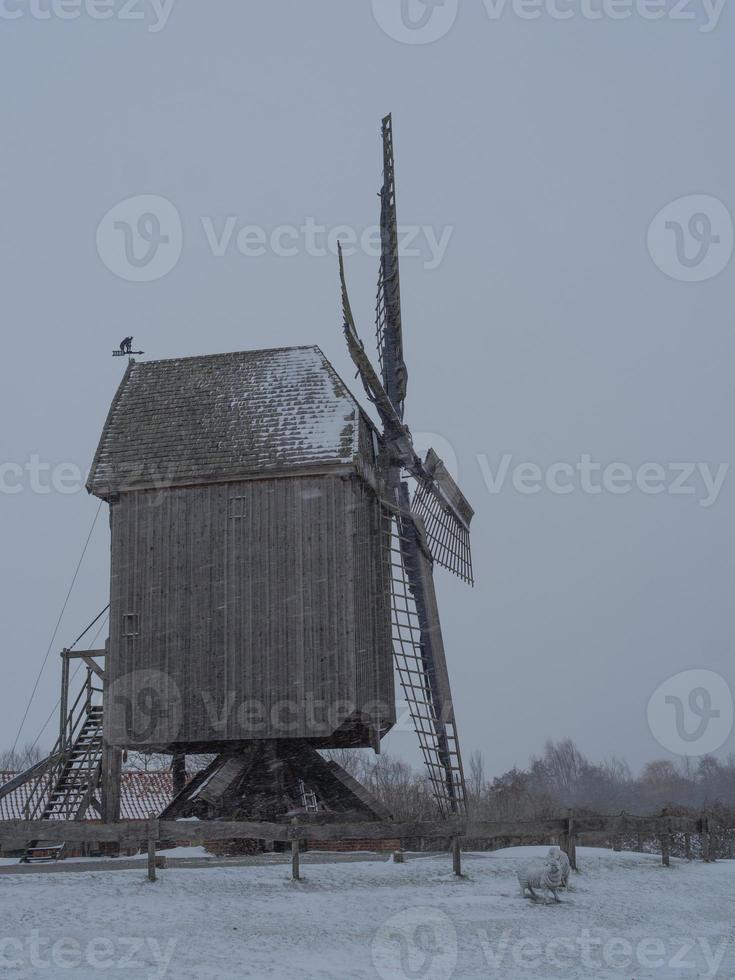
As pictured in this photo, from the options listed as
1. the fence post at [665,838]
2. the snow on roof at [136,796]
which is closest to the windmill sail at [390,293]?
the fence post at [665,838]

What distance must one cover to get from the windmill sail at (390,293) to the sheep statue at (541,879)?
10.1 m

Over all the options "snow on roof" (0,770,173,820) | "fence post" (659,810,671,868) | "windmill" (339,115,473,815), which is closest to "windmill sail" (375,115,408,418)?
"windmill" (339,115,473,815)

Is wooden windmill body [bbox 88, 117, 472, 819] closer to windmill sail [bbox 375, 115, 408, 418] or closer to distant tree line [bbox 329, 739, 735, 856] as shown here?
windmill sail [bbox 375, 115, 408, 418]

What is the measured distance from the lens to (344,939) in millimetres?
11570

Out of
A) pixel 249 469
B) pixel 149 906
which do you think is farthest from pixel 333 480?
pixel 149 906

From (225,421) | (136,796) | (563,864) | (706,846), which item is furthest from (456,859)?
(136,796)

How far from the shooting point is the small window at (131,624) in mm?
18656

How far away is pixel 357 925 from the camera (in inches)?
479

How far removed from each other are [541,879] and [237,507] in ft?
25.8

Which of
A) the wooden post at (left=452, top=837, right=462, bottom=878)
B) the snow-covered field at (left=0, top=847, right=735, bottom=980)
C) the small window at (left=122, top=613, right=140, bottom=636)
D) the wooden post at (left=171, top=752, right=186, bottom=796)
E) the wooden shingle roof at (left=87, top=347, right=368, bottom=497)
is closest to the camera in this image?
the snow-covered field at (left=0, top=847, right=735, bottom=980)

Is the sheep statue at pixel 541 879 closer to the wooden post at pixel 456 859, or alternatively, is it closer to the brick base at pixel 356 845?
the wooden post at pixel 456 859

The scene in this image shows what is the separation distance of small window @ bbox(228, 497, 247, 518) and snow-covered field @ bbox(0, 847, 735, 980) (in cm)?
572

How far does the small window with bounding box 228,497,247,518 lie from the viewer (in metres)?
18.7

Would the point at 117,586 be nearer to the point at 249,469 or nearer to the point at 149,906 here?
the point at 249,469
